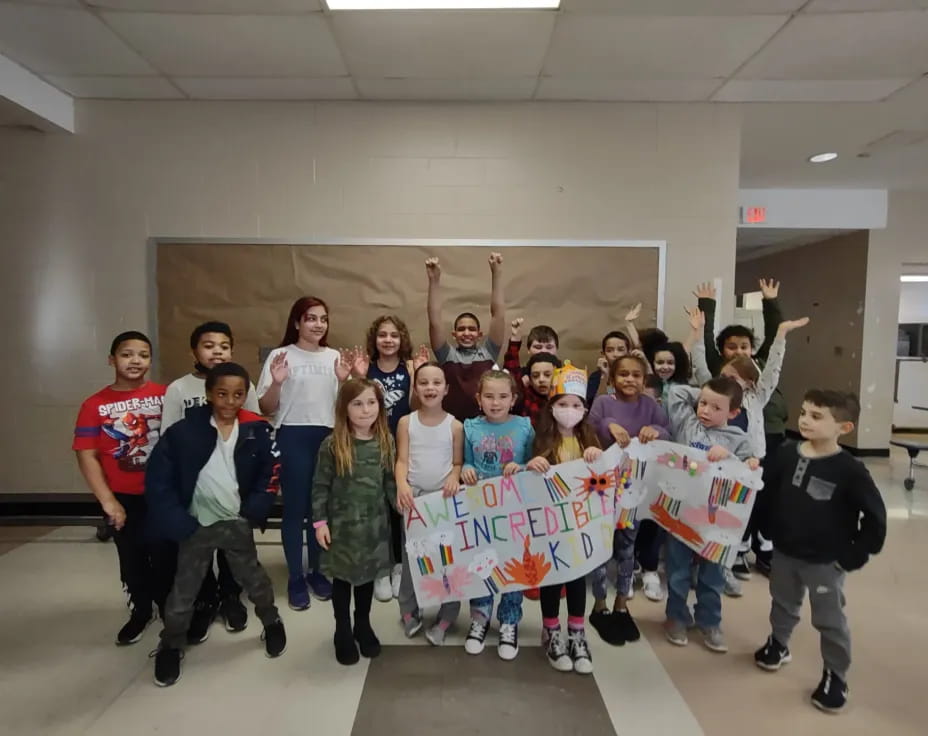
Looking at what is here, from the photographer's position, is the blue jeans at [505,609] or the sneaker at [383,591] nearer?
the blue jeans at [505,609]

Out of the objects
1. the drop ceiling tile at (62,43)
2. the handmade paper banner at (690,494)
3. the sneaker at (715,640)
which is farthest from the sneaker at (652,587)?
the drop ceiling tile at (62,43)

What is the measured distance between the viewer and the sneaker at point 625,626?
226cm

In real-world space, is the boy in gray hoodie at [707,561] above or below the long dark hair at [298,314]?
below

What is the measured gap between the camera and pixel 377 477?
82.6 inches

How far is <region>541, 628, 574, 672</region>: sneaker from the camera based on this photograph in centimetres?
203

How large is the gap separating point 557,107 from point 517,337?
1598 millimetres

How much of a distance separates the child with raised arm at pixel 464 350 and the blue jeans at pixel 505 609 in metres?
0.88

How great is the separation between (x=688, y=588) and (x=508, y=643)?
831 mm

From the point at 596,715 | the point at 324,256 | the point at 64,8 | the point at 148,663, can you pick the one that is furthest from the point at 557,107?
the point at 148,663

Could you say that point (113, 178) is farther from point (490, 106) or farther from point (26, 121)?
point (490, 106)

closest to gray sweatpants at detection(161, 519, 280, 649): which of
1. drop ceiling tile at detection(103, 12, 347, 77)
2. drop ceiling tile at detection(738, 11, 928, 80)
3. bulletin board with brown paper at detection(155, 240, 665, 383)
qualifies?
bulletin board with brown paper at detection(155, 240, 665, 383)

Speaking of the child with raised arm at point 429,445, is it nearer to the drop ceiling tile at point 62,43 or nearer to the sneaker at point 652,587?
the sneaker at point 652,587

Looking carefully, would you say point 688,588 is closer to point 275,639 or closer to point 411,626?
point 411,626

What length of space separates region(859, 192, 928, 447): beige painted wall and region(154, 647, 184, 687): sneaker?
6.85 m
